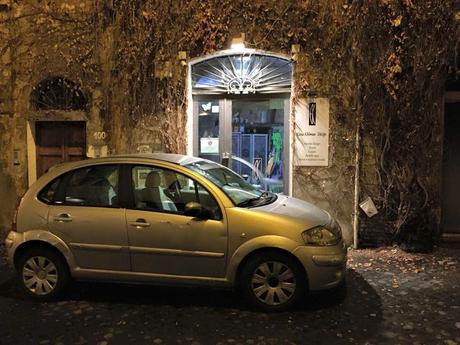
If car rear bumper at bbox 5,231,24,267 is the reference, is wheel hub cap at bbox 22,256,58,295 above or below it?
below

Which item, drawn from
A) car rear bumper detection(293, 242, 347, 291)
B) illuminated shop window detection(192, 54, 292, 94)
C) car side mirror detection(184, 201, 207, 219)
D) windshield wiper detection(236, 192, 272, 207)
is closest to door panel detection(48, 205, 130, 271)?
car side mirror detection(184, 201, 207, 219)

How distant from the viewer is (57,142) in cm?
907

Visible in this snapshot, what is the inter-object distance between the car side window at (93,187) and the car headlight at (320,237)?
Answer: 81.1 inches

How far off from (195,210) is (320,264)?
1374 millimetres

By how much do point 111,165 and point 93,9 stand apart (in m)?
4.02

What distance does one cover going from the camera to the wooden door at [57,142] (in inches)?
355

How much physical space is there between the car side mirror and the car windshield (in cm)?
34

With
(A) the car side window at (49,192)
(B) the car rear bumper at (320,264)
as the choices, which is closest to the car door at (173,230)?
(B) the car rear bumper at (320,264)

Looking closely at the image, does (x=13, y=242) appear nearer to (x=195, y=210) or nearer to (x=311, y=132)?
(x=195, y=210)

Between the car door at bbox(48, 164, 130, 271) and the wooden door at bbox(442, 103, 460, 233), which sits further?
the wooden door at bbox(442, 103, 460, 233)

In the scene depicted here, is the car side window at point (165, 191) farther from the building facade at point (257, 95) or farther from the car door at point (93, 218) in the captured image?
the building facade at point (257, 95)

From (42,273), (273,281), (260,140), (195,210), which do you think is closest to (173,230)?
(195,210)

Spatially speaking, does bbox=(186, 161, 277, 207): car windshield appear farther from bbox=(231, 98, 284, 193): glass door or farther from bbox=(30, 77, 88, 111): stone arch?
bbox=(30, 77, 88, 111): stone arch

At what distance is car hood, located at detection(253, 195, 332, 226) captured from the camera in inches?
207
